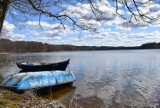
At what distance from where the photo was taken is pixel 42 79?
17594 millimetres

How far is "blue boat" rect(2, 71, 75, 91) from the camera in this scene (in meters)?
15.5

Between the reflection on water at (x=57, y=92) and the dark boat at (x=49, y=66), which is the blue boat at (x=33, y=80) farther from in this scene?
the dark boat at (x=49, y=66)

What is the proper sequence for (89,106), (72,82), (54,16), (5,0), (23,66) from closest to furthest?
(5,0) < (54,16) < (89,106) < (72,82) < (23,66)

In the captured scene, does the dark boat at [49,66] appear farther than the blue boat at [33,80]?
Yes

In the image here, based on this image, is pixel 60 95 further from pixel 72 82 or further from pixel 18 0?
pixel 18 0

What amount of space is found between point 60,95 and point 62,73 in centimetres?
300

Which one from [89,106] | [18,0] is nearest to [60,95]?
[89,106]

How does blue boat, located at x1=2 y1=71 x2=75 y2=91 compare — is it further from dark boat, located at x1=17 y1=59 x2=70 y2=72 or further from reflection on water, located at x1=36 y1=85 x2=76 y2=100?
dark boat, located at x1=17 y1=59 x2=70 y2=72

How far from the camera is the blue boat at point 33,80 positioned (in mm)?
15469

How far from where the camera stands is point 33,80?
1669 cm

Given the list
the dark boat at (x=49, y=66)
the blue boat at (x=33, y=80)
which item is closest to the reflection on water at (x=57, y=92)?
the blue boat at (x=33, y=80)

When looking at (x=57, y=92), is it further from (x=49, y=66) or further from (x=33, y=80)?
(x=49, y=66)

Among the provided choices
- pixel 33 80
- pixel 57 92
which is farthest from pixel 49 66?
pixel 33 80

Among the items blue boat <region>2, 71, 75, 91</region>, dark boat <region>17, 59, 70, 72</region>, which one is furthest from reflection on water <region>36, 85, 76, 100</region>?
dark boat <region>17, 59, 70, 72</region>
